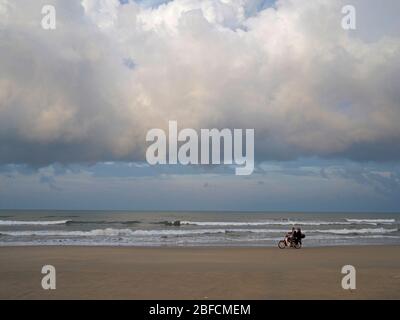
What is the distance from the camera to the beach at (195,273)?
10.4 m

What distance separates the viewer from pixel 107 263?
15359 mm

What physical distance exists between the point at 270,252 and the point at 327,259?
3186 mm

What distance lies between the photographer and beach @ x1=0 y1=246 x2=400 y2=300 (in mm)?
10383

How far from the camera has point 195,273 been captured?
1318cm

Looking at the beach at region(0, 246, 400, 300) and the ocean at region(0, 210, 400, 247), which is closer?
the beach at region(0, 246, 400, 300)

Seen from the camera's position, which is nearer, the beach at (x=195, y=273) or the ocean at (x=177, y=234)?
the beach at (x=195, y=273)

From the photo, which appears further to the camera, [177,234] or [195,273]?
[177,234]
